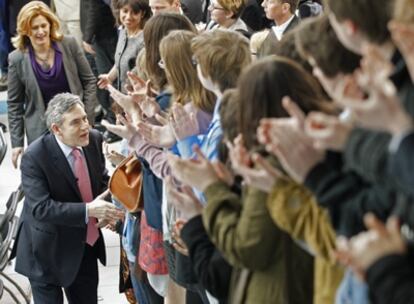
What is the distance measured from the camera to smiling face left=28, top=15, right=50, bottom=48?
735cm

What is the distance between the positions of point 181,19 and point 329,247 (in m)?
2.65

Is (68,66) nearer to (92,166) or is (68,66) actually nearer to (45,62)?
(45,62)

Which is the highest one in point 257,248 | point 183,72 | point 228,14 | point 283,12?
point 257,248

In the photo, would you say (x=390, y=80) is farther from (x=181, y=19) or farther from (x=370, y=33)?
(x=181, y=19)

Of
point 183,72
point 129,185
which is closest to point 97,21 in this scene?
point 129,185

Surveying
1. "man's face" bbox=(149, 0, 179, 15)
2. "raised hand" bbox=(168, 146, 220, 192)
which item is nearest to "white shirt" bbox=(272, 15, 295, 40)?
"man's face" bbox=(149, 0, 179, 15)

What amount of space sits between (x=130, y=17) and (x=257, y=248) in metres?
4.41

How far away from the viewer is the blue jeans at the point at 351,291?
271cm

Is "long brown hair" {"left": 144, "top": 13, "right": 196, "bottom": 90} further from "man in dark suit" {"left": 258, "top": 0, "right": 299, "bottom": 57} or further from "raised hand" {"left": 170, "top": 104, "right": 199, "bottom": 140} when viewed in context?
"man in dark suit" {"left": 258, "top": 0, "right": 299, "bottom": 57}

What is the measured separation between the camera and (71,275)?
566 cm

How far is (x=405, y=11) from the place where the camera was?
8.13 feet

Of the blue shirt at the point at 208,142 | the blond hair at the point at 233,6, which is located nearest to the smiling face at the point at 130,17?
the blond hair at the point at 233,6

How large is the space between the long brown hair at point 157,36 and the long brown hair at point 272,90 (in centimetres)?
206

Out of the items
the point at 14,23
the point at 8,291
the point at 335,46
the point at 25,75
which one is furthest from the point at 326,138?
the point at 14,23
